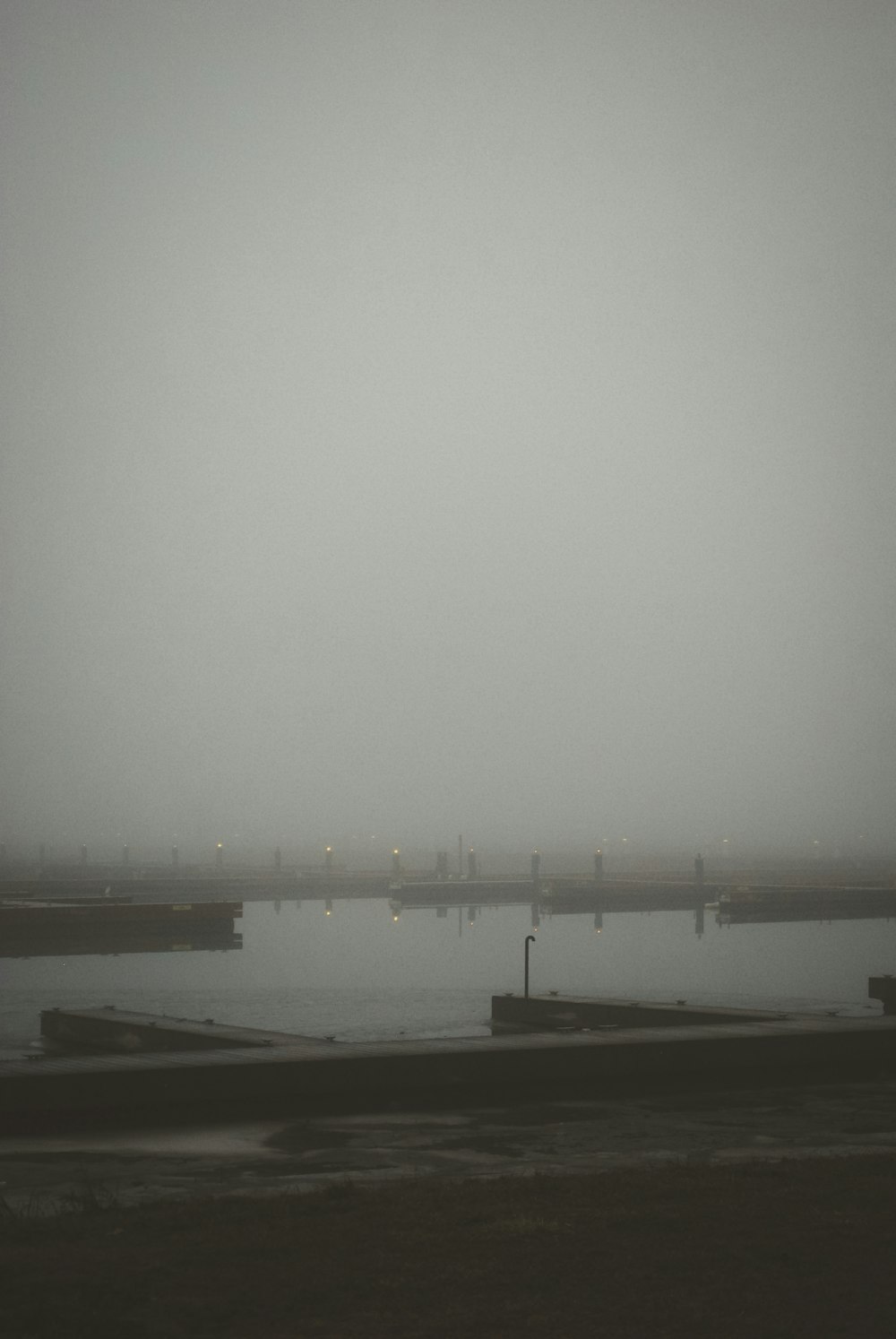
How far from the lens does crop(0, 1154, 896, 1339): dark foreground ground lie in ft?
28.6

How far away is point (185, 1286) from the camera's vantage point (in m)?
9.49

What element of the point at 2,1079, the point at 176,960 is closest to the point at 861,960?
the point at 176,960

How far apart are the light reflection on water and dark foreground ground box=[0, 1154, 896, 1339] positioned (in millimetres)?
18073

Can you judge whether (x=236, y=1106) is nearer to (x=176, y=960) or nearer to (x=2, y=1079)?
(x=2, y=1079)

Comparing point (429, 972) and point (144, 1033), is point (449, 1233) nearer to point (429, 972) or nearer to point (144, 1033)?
point (144, 1033)

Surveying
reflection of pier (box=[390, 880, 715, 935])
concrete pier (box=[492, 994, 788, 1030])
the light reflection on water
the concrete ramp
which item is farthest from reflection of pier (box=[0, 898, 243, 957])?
concrete pier (box=[492, 994, 788, 1030])

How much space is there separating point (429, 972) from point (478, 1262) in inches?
1937

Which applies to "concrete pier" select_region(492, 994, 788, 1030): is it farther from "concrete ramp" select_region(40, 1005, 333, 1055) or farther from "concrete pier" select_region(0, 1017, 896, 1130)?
"concrete ramp" select_region(40, 1005, 333, 1055)

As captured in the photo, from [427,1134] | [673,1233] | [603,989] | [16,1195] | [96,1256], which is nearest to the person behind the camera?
[96,1256]

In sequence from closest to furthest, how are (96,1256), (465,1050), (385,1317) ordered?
(385,1317) → (96,1256) → (465,1050)

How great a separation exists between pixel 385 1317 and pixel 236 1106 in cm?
994

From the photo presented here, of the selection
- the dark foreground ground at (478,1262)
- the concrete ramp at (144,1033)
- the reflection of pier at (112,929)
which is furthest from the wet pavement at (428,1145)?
the reflection of pier at (112,929)

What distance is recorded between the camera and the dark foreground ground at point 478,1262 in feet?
28.6

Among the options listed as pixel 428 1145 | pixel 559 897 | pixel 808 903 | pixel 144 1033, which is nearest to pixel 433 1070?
pixel 428 1145
